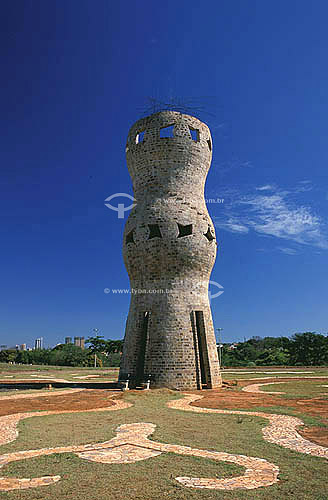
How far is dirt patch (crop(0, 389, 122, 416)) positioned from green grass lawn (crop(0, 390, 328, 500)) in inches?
99.8

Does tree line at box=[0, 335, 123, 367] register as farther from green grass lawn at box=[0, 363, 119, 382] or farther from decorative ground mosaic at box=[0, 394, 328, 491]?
decorative ground mosaic at box=[0, 394, 328, 491]

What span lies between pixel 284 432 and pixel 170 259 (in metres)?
12.4

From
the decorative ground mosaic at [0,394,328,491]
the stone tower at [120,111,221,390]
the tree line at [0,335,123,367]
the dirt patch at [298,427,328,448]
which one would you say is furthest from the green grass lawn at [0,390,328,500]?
the tree line at [0,335,123,367]

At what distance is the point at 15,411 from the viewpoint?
1302cm

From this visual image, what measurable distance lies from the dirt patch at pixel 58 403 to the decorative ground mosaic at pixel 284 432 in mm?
2988

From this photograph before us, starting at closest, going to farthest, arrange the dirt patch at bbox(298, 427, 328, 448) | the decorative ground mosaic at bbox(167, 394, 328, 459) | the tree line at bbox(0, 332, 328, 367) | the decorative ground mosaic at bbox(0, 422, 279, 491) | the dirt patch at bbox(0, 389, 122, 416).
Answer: the decorative ground mosaic at bbox(0, 422, 279, 491)
the decorative ground mosaic at bbox(167, 394, 328, 459)
the dirt patch at bbox(298, 427, 328, 448)
the dirt patch at bbox(0, 389, 122, 416)
the tree line at bbox(0, 332, 328, 367)

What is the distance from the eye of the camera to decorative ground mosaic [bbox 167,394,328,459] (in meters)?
7.91

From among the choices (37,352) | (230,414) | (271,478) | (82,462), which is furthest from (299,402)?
(37,352)

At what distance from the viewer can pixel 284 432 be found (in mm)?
9469

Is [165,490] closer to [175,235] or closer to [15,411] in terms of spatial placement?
[15,411]

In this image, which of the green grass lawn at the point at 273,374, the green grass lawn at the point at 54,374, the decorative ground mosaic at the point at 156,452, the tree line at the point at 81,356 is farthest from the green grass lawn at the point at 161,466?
the tree line at the point at 81,356

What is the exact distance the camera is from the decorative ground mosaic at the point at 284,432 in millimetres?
7908

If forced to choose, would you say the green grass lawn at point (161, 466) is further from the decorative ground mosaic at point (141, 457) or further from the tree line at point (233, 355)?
the tree line at point (233, 355)

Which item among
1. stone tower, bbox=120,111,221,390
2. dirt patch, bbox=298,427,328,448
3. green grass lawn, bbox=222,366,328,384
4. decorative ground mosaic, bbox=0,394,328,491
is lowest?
green grass lawn, bbox=222,366,328,384
